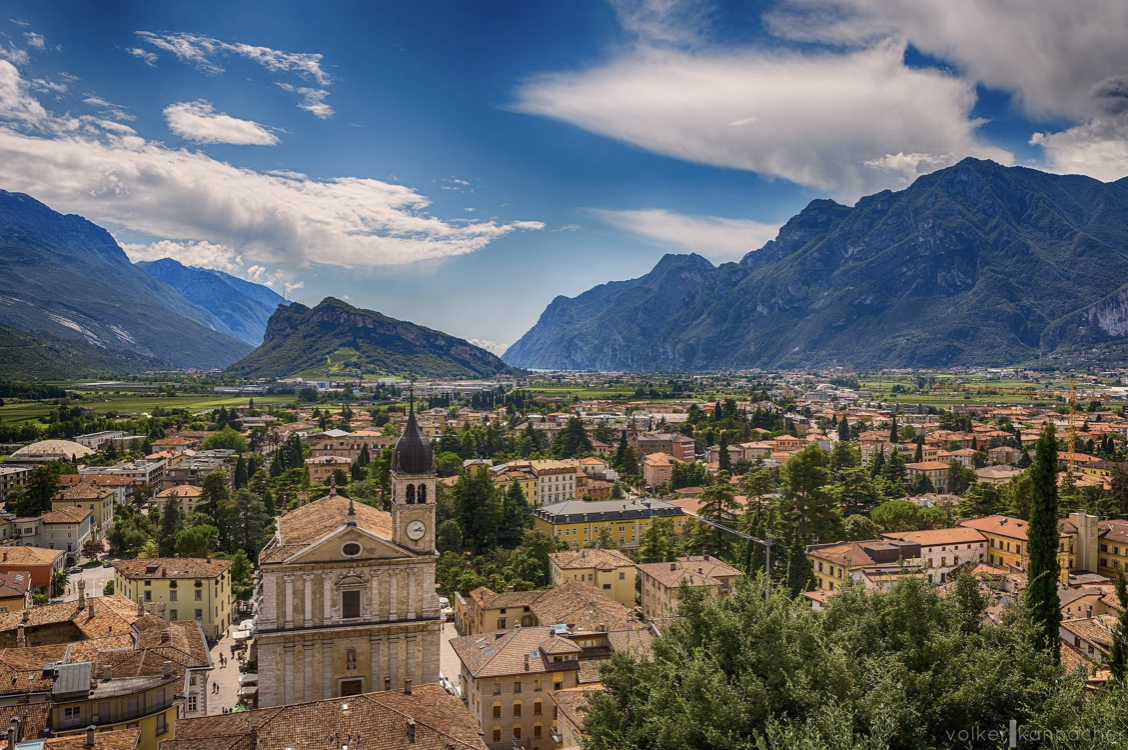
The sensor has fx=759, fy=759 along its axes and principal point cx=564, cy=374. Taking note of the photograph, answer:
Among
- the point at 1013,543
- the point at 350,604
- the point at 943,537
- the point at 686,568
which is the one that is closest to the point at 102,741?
the point at 350,604

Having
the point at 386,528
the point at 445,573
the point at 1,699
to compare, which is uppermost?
the point at 386,528

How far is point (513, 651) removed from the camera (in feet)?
109

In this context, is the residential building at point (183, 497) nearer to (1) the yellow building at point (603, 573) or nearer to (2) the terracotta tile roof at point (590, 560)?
(2) the terracotta tile roof at point (590, 560)

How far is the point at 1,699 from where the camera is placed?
24328mm

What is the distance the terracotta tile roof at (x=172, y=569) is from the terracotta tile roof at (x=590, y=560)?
69.3 feet

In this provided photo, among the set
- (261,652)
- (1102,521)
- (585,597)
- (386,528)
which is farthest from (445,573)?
(1102,521)

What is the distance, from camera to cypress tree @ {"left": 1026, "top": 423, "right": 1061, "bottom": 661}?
2250cm

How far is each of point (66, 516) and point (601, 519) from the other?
1762 inches

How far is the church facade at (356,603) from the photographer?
2970cm

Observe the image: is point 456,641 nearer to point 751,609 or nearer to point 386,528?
point 386,528

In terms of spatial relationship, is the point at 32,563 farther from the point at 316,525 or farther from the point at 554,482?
the point at 554,482

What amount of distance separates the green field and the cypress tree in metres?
134

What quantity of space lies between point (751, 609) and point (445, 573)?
125ft

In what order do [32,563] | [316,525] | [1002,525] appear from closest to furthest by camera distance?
[316,525]
[32,563]
[1002,525]
